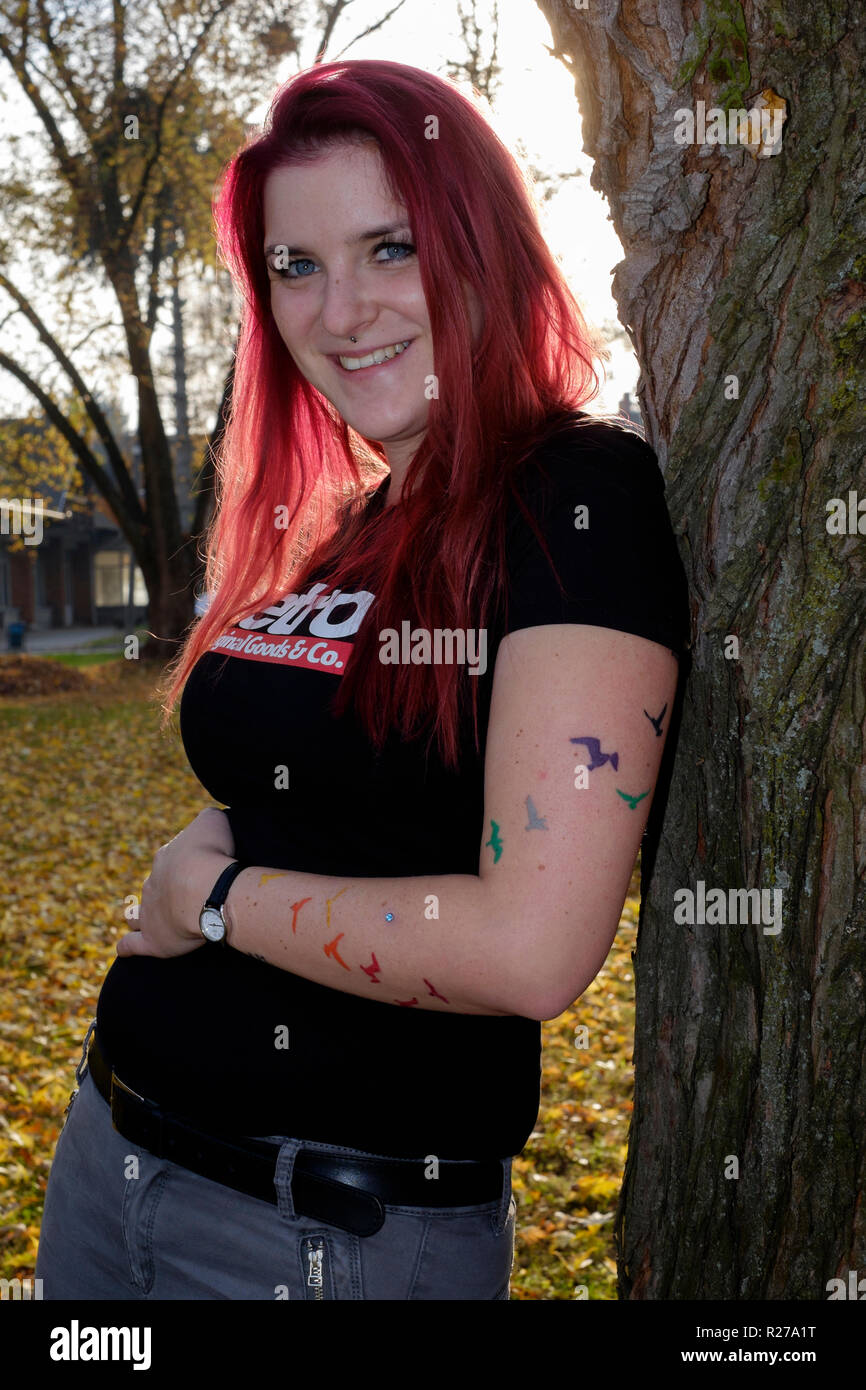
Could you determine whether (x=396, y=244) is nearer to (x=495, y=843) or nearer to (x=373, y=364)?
(x=373, y=364)

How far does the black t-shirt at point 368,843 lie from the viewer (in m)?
1.49

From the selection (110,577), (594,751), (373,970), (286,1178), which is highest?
(110,577)

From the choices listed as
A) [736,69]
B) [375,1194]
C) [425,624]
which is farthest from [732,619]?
[375,1194]

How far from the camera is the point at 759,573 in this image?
5.47 feet

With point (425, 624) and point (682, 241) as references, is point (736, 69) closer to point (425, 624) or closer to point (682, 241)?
point (682, 241)

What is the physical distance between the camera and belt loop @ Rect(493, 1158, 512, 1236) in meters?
1.73

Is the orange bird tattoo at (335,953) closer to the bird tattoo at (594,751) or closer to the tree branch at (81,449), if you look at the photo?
the bird tattoo at (594,751)

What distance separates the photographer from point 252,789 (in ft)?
5.99

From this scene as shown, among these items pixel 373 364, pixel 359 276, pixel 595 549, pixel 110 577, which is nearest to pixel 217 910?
pixel 595 549

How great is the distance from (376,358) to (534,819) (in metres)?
0.89

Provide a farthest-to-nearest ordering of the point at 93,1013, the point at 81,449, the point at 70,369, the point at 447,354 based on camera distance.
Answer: the point at 81,449
the point at 70,369
the point at 93,1013
the point at 447,354

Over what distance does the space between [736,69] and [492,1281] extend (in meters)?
1.80

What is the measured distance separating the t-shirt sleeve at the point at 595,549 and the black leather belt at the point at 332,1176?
78 centimetres

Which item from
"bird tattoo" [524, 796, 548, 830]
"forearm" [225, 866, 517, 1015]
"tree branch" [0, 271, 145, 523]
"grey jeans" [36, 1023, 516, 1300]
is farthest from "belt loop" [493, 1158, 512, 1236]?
"tree branch" [0, 271, 145, 523]
